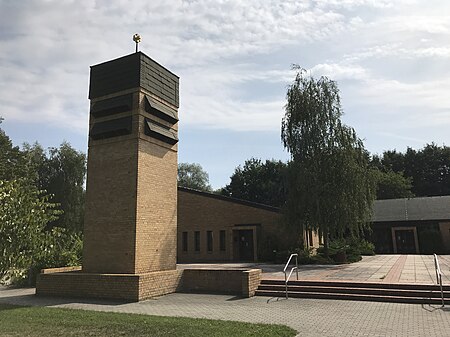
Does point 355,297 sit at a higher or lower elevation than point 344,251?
lower

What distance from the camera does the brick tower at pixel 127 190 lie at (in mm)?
12211

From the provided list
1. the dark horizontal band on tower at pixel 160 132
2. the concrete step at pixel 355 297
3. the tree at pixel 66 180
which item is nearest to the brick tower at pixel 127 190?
the dark horizontal band on tower at pixel 160 132

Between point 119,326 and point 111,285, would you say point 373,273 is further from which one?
point 119,326

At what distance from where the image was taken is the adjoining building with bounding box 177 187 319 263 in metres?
25.1

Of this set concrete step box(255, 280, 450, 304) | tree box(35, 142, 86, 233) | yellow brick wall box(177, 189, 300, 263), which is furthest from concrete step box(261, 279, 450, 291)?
tree box(35, 142, 86, 233)

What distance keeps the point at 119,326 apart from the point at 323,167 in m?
17.0

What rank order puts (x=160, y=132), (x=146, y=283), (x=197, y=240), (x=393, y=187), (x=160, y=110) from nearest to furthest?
1. (x=146, y=283)
2. (x=160, y=132)
3. (x=160, y=110)
4. (x=197, y=240)
5. (x=393, y=187)

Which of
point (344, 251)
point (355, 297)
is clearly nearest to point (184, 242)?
point (344, 251)

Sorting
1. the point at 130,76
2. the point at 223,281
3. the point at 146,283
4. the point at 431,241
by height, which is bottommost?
the point at 223,281

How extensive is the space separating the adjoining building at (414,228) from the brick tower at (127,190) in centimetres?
2544

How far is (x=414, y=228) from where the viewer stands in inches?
1286

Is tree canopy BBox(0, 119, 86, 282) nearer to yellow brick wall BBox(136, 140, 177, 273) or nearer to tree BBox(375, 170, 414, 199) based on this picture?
yellow brick wall BBox(136, 140, 177, 273)

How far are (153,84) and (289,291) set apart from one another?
8.47 metres

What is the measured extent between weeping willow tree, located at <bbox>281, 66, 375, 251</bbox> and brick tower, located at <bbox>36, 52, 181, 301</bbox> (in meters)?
10.3
